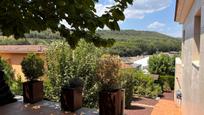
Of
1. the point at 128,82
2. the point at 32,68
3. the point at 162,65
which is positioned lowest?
the point at 128,82

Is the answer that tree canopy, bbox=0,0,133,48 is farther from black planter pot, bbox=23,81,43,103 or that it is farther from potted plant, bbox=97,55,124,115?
black planter pot, bbox=23,81,43,103

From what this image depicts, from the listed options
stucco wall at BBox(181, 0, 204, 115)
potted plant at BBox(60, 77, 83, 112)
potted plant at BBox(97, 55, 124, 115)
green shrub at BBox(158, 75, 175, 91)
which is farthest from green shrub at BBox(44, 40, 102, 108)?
green shrub at BBox(158, 75, 175, 91)

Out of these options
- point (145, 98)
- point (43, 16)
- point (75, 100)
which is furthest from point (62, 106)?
point (145, 98)

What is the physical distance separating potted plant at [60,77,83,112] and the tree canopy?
13.3 ft

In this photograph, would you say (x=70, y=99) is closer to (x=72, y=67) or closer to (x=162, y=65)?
(x=72, y=67)

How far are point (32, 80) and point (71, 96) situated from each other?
6.00 feet

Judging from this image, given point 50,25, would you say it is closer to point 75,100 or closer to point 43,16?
point 43,16

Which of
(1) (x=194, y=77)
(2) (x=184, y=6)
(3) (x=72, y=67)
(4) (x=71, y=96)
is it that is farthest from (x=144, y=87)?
(1) (x=194, y=77)

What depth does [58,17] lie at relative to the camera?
3609mm

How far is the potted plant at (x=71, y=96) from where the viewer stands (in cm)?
771

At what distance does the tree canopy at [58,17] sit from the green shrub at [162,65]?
33655mm

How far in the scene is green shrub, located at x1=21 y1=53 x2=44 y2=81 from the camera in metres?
8.83

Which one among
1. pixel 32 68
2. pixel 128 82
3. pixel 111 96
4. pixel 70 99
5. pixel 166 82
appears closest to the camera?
pixel 111 96

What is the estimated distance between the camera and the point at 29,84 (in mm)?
8656
